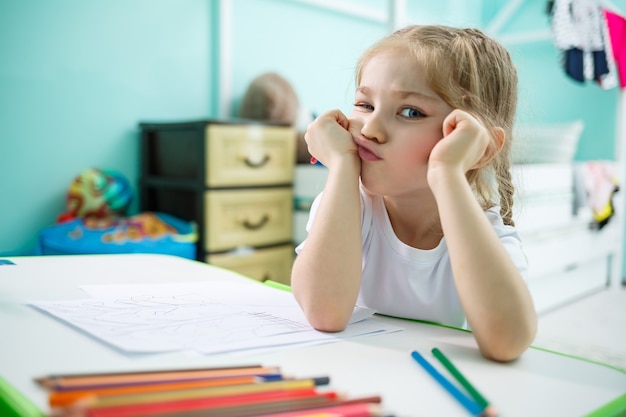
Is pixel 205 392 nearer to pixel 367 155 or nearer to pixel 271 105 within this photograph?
pixel 367 155

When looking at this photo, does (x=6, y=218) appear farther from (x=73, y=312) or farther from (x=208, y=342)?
(x=208, y=342)

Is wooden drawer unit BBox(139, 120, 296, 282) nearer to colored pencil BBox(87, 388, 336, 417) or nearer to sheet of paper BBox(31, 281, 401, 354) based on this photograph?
sheet of paper BBox(31, 281, 401, 354)

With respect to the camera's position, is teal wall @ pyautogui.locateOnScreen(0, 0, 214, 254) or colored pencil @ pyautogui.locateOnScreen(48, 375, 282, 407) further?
teal wall @ pyautogui.locateOnScreen(0, 0, 214, 254)

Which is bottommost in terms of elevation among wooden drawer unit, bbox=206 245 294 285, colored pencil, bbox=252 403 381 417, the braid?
wooden drawer unit, bbox=206 245 294 285

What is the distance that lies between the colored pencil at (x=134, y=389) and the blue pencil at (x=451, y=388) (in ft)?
0.43

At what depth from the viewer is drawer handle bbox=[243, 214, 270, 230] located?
2.12m

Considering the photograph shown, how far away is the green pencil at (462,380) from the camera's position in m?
0.40

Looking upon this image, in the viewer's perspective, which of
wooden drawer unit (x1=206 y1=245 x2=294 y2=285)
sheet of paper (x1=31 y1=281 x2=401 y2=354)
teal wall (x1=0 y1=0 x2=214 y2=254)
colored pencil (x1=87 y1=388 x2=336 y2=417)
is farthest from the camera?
wooden drawer unit (x1=206 y1=245 x2=294 y2=285)

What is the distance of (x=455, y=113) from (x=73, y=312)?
1.44 ft

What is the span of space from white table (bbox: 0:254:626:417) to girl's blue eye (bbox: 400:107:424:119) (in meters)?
0.24

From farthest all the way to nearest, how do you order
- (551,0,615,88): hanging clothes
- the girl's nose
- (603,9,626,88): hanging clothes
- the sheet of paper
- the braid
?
1. (603,9,626,88): hanging clothes
2. (551,0,615,88): hanging clothes
3. the braid
4. the girl's nose
5. the sheet of paper

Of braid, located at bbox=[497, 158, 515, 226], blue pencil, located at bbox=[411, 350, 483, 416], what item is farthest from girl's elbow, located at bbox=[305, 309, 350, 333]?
braid, located at bbox=[497, 158, 515, 226]

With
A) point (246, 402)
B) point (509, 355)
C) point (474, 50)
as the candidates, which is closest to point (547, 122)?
point (474, 50)

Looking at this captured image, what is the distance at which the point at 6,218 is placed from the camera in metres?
1.96
